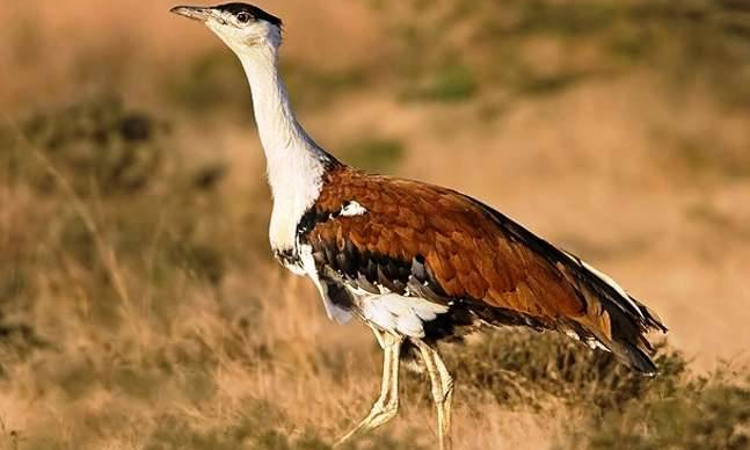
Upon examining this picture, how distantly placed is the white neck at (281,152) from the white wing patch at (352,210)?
0.15 m

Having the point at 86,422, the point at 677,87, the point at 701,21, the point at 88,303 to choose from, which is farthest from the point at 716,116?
the point at 86,422

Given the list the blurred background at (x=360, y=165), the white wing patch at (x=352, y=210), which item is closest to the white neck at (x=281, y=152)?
the white wing patch at (x=352, y=210)

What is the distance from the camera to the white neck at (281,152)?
7.84 m

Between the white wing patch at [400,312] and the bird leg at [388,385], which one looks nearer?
the white wing patch at [400,312]

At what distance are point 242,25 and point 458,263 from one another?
135cm

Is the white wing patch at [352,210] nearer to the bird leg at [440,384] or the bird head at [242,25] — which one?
the bird leg at [440,384]

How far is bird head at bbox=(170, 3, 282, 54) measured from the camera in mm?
8094

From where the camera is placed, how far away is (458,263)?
7641 mm

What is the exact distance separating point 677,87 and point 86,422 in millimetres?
13410

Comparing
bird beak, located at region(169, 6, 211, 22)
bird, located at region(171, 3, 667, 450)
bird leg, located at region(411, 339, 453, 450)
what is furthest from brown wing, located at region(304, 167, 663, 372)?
bird beak, located at region(169, 6, 211, 22)

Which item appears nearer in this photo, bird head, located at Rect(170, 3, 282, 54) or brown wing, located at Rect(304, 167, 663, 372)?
brown wing, located at Rect(304, 167, 663, 372)

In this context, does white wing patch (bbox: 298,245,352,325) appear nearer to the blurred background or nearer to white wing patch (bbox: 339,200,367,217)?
white wing patch (bbox: 339,200,367,217)

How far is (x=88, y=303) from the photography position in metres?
12.0

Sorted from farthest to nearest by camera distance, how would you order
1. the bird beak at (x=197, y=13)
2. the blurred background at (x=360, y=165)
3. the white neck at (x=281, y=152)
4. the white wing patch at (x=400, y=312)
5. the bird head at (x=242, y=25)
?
the blurred background at (x=360, y=165) → the bird beak at (x=197, y=13) → the bird head at (x=242, y=25) → the white neck at (x=281, y=152) → the white wing patch at (x=400, y=312)
